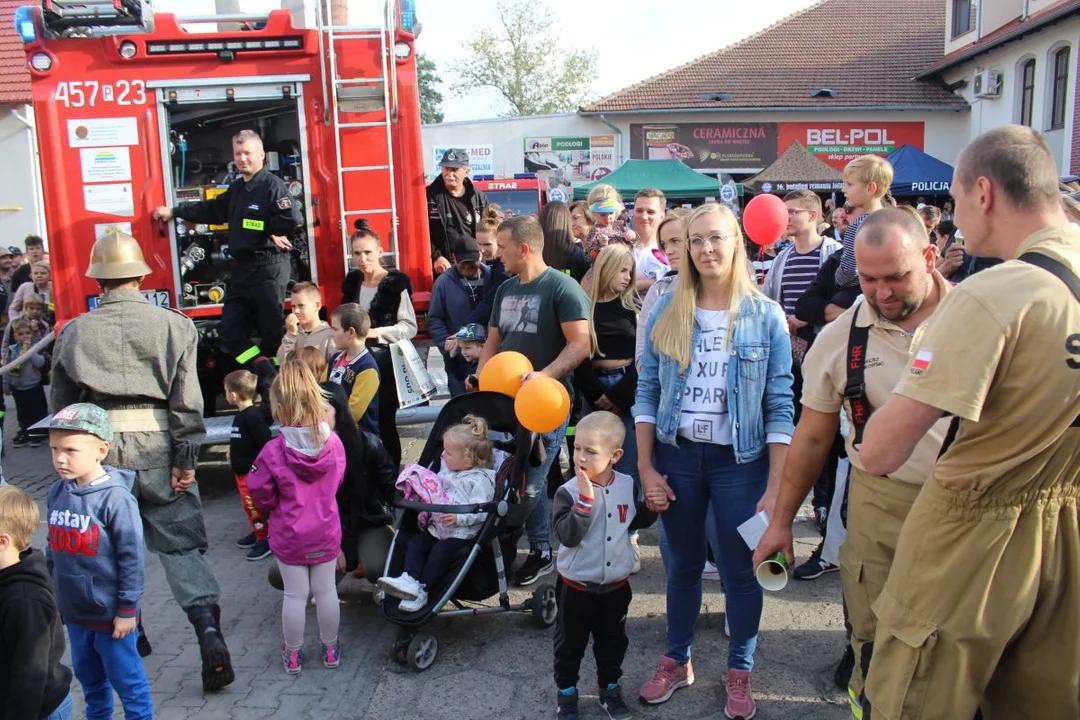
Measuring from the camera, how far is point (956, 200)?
2.06 meters

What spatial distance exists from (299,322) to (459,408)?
1777mm

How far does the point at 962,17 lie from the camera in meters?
27.4

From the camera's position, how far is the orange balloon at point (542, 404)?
3.75 metres

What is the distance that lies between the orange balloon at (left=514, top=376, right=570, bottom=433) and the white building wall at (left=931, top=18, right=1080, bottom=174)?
66.3 ft

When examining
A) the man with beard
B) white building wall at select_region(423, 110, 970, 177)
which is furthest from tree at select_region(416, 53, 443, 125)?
the man with beard

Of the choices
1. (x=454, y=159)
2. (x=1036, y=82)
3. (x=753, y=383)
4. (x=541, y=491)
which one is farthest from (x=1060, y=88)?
(x=753, y=383)

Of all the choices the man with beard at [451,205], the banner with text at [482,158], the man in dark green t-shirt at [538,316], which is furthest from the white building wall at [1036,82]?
the man in dark green t-shirt at [538,316]

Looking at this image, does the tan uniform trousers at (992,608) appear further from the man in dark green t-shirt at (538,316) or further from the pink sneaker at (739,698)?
the man in dark green t-shirt at (538,316)

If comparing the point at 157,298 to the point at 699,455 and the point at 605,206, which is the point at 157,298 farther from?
the point at 699,455

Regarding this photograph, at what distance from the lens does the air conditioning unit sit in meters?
25.0

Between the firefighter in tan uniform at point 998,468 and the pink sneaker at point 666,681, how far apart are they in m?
1.54

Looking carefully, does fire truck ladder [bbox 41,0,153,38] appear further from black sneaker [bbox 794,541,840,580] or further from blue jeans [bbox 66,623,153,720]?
black sneaker [bbox 794,541,840,580]

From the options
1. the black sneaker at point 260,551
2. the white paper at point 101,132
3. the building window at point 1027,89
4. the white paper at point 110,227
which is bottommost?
the black sneaker at point 260,551

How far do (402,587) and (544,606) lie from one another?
75 centimetres
